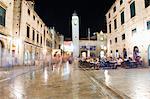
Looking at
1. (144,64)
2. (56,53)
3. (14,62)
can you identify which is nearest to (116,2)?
(144,64)

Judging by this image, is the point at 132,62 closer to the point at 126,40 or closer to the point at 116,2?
the point at 126,40

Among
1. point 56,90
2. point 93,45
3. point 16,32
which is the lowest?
point 56,90

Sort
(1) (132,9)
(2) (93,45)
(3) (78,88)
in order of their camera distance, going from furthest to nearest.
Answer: (2) (93,45)
(1) (132,9)
(3) (78,88)

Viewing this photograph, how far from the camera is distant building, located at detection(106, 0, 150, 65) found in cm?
2770

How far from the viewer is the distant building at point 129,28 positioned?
27.7 m

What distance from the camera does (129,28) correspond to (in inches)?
1299

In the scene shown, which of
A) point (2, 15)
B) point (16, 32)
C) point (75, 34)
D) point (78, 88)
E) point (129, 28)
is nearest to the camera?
point (78, 88)

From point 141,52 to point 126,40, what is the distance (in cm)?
569

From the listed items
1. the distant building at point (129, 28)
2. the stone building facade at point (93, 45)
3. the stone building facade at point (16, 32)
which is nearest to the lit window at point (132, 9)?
the distant building at point (129, 28)

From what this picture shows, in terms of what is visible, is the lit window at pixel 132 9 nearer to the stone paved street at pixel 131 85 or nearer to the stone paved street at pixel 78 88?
the stone paved street at pixel 131 85

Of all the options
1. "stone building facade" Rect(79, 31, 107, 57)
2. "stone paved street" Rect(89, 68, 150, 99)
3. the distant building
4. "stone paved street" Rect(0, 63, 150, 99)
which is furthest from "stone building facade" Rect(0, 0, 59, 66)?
"stone building facade" Rect(79, 31, 107, 57)

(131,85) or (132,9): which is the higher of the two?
(132,9)

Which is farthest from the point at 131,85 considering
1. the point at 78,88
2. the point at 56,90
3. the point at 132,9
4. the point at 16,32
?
the point at 16,32

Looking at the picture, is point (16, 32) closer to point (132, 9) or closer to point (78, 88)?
point (132, 9)
